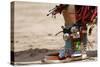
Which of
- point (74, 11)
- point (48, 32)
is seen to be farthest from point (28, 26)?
point (74, 11)

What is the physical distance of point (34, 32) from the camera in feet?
5.21

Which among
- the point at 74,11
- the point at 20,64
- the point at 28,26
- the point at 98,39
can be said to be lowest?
the point at 20,64

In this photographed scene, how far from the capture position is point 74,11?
1.74 meters

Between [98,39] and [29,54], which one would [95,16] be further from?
[29,54]

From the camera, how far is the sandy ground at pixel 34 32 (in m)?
1.53

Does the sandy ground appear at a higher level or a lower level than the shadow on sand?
higher

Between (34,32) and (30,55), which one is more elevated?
(34,32)

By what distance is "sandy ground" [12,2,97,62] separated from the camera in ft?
5.02

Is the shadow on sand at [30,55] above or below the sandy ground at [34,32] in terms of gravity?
below

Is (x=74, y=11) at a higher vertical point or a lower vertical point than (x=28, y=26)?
higher
